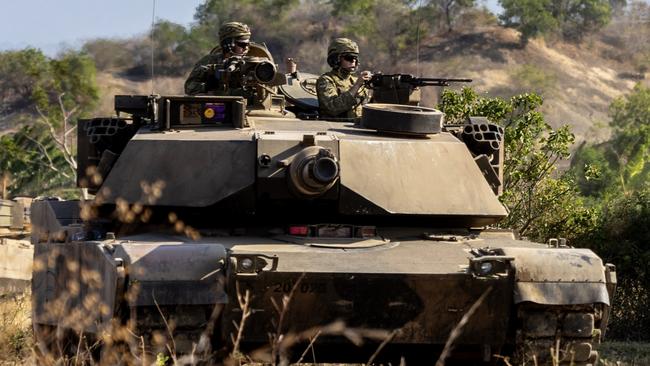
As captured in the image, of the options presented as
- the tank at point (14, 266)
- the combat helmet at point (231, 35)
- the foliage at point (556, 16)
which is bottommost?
the tank at point (14, 266)

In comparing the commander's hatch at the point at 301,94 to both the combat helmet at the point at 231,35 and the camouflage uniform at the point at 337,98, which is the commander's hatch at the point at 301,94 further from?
the combat helmet at the point at 231,35

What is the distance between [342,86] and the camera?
45.9 ft

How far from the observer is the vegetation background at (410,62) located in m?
38.5

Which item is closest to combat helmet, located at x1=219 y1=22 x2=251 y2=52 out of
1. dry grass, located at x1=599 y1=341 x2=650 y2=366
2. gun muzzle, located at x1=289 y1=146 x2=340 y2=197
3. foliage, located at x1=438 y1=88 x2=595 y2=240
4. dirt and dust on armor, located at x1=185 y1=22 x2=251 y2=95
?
dirt and dust on armor, located at x1=185 y1=22 x2=251 y2=95

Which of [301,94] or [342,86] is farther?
[301,94]

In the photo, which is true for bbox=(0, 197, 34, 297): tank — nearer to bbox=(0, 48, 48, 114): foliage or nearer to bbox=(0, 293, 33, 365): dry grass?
bbox=(0, 293, 33, 365): dry grass

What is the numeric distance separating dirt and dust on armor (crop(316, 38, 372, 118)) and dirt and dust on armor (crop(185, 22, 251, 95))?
2.72 feet

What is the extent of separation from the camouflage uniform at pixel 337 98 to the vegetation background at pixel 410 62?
1203cm

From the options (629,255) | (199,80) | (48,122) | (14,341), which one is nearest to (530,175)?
(629,255)

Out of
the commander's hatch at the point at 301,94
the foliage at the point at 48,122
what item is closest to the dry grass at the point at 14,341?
the commander's hatch at the point at 301,94

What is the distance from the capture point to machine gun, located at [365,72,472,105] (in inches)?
541

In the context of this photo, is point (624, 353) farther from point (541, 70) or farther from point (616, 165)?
point (541, 70)

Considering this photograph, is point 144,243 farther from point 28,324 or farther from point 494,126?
point 28,324

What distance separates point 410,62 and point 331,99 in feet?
142
